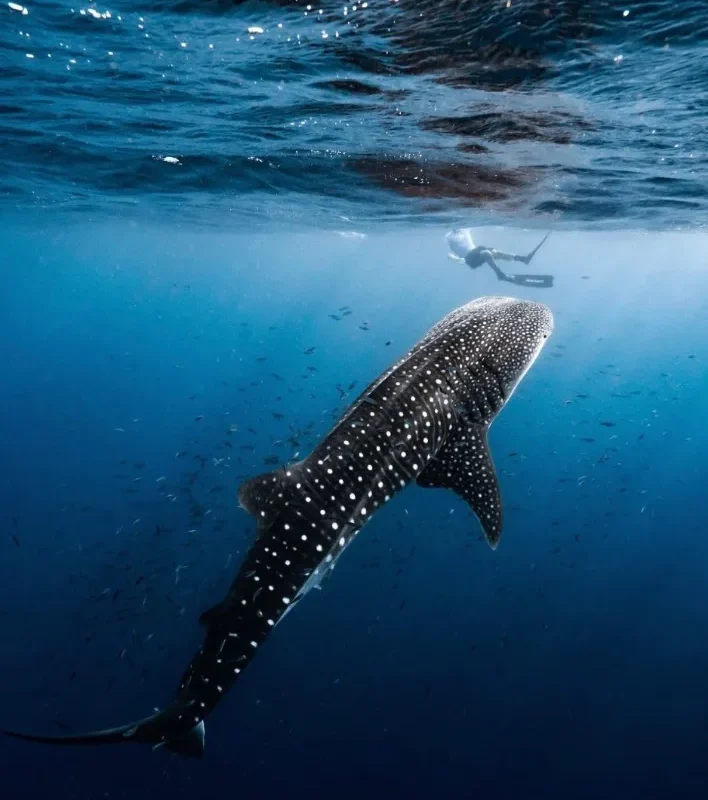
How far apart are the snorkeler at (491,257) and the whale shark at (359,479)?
1533 cm

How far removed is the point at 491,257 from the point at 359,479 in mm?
21527

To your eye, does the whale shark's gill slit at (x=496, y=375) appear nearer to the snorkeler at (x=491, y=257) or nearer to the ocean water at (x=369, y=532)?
the ocean water at (x=369, y=532)

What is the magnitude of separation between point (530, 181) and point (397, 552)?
41.9ft

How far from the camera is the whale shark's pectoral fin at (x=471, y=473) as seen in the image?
4746 mm

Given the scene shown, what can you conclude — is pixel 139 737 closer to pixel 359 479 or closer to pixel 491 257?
pixel 359 479

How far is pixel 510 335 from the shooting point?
5285mm

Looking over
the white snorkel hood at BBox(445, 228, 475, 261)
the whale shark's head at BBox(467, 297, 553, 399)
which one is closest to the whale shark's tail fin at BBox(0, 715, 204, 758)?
the whale shark's head at BBox(467, 297, 553, 399)

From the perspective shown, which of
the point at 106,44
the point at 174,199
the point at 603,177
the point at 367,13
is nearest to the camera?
the point at 367,13

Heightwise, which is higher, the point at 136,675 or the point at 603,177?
the point at 603,177

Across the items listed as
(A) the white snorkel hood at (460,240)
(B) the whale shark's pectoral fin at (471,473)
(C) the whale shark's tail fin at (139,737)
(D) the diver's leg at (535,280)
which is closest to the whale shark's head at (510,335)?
(B) the whale shark's pectoral fin at (471,473)

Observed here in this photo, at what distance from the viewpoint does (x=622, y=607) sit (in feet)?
59.2

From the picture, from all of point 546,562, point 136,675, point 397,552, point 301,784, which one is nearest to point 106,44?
point 136,675

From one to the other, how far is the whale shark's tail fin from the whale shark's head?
3.80 metres

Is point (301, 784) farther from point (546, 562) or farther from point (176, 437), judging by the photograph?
point (176, 437)
